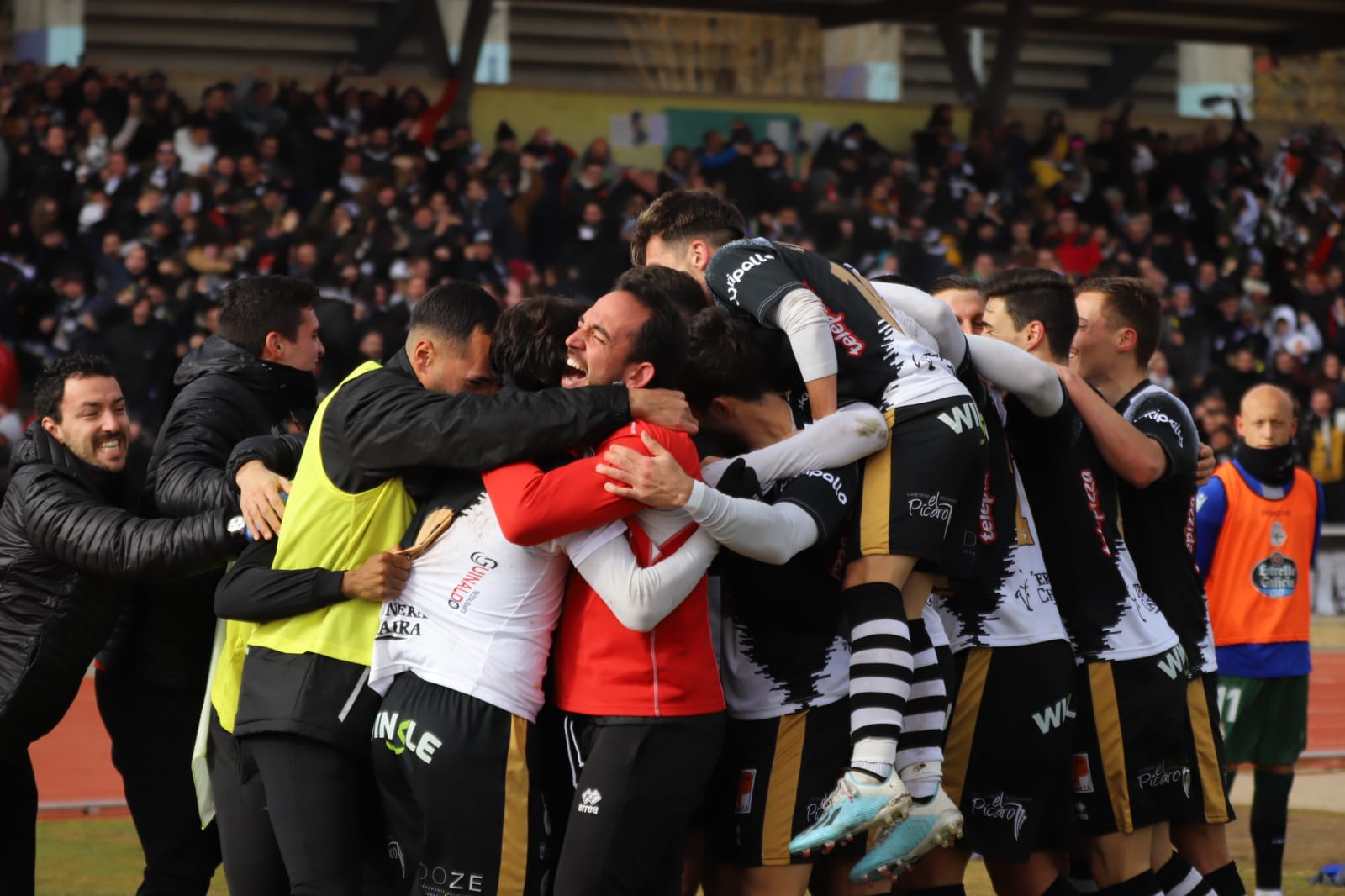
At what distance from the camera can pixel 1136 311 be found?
5.24m

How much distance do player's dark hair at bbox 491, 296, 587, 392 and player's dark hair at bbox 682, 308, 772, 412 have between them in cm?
33

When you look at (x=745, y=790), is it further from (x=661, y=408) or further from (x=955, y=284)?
(x=955, y=284)

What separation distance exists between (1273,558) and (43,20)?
18.8m

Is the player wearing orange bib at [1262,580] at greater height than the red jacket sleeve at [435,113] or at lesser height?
lesser

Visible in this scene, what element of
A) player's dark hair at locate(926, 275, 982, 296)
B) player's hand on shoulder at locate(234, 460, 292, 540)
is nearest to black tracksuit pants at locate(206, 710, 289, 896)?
player's hand on shoulder at locate(234, 460, 292, 540)

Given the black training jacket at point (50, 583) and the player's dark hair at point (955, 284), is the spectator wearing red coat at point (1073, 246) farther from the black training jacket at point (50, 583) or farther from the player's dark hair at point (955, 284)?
the black training jacket at point (50, 583)

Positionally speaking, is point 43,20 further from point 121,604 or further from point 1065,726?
point 1065,726

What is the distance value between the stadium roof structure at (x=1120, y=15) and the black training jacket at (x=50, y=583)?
13.9 meters

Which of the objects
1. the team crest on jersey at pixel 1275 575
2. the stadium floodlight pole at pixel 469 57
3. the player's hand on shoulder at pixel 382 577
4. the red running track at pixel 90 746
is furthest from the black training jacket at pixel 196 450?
the stadium floodlight pole at pixel 469 57

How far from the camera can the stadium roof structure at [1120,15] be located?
20516 millimetres

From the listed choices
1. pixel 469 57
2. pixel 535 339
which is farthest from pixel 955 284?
pixel 469 57

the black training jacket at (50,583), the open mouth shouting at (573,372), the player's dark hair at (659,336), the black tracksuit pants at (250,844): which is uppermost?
the player's dark hair at (659,336)

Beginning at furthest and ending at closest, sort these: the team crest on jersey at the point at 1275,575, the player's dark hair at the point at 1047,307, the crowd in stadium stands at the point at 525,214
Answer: the crowd in stadium stands at the point at 525,214 → the team crest on jersey at the point at 1275,575 → the player's dark hair at the point at 1047,307

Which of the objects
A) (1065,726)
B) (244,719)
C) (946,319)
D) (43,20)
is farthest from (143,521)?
(43,20)
